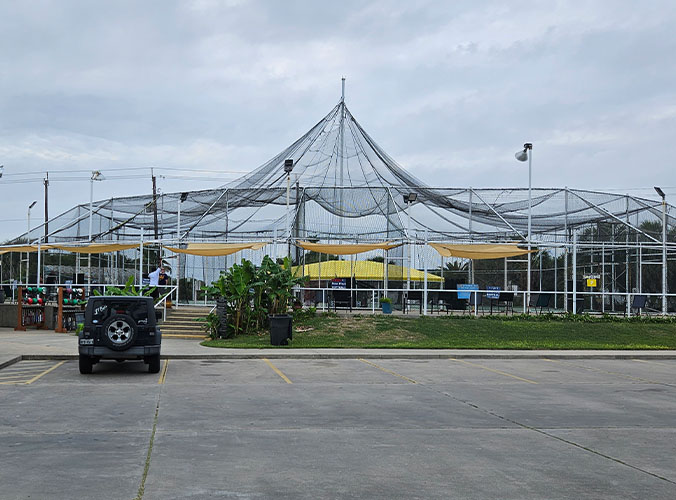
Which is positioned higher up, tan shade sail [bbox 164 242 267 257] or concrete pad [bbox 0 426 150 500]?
tan shade sail [bbox 164 242 267 257]

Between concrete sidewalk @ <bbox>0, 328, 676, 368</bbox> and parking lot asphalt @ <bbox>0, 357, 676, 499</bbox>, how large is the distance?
9.25ft

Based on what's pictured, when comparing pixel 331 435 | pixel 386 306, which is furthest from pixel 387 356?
pixel 331 435

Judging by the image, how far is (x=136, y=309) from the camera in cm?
1451

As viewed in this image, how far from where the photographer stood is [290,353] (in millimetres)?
18656

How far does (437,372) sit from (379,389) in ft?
10.6

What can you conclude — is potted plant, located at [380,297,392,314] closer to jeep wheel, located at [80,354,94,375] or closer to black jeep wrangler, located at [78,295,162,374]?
black jeep wrangler, located at [78,295,162,374]

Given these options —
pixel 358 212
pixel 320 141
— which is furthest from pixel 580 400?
pixel 320 141

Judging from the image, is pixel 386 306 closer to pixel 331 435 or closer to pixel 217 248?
pixel 217 248

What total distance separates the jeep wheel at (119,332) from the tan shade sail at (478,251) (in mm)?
15182

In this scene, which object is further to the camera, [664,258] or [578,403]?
[664,258]

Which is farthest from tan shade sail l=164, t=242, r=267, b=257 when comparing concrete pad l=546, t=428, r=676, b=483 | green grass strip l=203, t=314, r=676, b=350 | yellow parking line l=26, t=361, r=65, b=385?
concrete pad l=546, t=428, r=676, b=483

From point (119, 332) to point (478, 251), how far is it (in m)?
16.0

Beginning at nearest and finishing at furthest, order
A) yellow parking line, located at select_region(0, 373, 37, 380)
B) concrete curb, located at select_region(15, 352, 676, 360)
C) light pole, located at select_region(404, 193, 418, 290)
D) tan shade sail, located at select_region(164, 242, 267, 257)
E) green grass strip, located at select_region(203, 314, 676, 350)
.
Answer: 1. yellow parking line, located at select_region(0, 373, 37, 380)
2. concrete curb, located at select_region(15, 352, 676, 360)
3. green grass strip, located at select_region(203, 314, 676, 350)
4. tan shade sail, located at select_region(164, 242, 267, 257)
5. light pole, located at select_region(404, 193, 418, 290)

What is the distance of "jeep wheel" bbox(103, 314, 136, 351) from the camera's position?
45.5 ft
